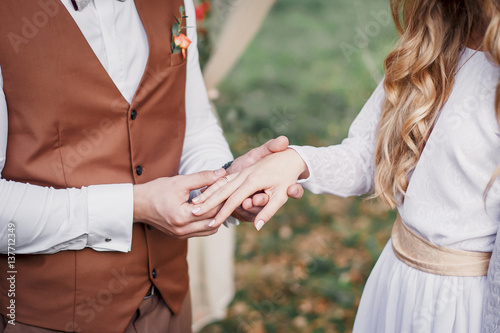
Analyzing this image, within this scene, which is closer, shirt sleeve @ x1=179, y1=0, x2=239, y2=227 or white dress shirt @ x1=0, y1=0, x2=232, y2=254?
white dress shirt @ x1=0, y1=0, x2=232, y2=254

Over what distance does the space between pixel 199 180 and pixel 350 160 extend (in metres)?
0.55

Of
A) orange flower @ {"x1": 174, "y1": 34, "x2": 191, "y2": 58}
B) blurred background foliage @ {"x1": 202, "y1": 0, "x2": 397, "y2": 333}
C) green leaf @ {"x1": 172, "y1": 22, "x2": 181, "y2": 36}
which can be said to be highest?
green leaf @ {"x1": 172, "y1": 22, "x2": 181, "y2": 36}

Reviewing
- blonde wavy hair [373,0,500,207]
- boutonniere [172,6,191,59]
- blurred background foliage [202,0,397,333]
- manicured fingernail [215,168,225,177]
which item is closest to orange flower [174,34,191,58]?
boutonniere [172,6,191,59]

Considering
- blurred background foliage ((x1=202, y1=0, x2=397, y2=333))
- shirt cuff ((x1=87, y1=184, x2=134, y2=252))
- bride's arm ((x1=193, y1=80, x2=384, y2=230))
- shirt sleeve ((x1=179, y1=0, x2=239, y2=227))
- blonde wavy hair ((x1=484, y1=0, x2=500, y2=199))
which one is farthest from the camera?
blurred background foliage ((x1=202, y1=0, x2=397, y2=333))

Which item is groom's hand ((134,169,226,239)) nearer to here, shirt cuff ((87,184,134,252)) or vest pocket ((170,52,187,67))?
shirt cuff ((87,184,134,252))

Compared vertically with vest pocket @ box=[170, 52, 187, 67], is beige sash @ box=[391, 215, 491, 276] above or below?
below

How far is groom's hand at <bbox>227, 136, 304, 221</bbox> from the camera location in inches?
71.3

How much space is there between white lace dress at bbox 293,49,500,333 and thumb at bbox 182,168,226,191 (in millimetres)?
633

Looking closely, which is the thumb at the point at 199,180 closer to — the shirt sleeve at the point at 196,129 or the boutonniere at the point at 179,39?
the shirt sleeve at the point at 196,129

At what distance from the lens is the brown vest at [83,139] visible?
1535 millimetres

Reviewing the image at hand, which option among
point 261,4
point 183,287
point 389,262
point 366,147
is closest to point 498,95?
point 366,147

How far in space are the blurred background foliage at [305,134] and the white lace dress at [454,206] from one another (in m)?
1.41

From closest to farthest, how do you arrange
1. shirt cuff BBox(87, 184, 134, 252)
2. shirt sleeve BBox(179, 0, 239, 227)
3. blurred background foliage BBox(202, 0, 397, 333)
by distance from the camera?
shirt cuff BBox(87, 184, 134, 252) → shirt sleeve BBox(179, 0, 239, 227) → blurred background foliage BBox(202, 0, 397, 333)

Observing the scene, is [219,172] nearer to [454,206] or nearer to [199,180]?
[199,180]
